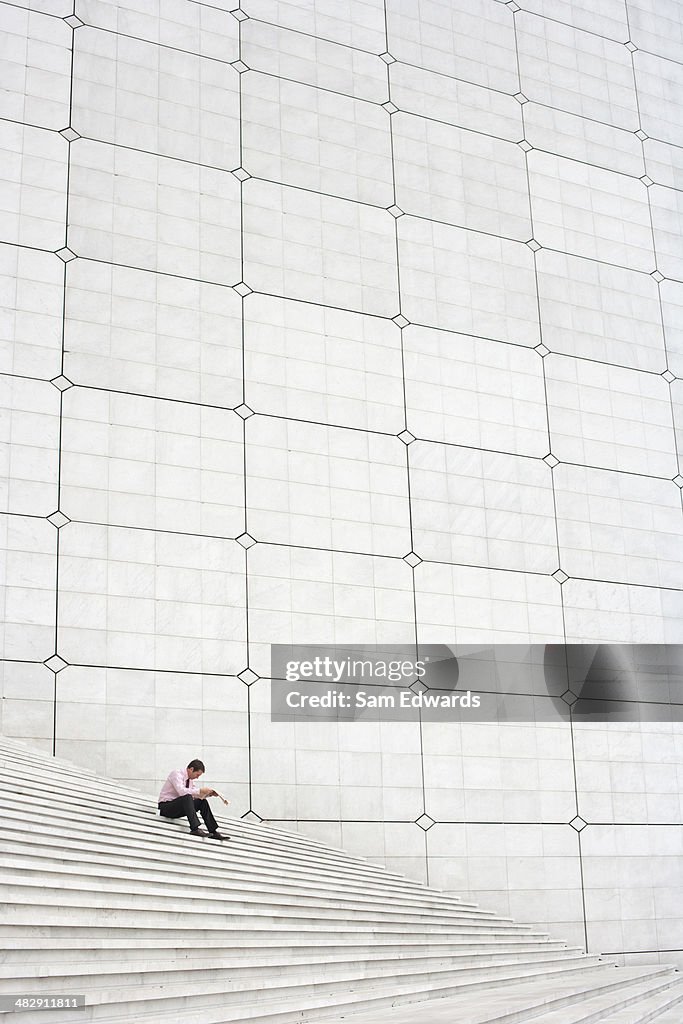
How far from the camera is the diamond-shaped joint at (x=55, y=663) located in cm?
593

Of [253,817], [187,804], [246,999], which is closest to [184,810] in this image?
[187,804]

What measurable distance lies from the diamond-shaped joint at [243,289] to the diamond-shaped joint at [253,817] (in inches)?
125

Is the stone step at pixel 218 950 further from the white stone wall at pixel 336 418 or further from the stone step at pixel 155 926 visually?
the white stone wall at pixel 336 418

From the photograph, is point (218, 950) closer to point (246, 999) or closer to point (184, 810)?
point (246, 999)

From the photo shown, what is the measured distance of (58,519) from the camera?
6199mm

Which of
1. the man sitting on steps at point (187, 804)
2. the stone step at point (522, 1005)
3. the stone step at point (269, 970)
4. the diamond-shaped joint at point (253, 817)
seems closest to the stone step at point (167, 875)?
the man sitting on steps at point (187, 804)

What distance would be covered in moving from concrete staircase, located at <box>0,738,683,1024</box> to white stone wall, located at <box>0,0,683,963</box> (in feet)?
3.29

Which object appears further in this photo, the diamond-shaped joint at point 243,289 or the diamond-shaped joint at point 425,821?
the diamond-shaped joint at point 243,289

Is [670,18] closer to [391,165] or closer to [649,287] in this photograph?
[649,287]

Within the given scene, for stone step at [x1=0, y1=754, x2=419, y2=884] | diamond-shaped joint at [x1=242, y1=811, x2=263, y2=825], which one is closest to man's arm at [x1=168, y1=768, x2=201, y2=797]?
stone step at [x1=0, y1=754, x2=419, y2=884]

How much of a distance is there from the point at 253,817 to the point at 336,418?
8.27ft

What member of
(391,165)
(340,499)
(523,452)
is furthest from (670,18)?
(340,499)

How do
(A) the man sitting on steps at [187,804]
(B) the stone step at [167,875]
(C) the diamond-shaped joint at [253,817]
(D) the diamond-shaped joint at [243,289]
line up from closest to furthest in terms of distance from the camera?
1. (B) the stone step at [167,875]
2. (A) the man sitting on steps at [187,804]
3. (C) the diamond-shaped joint at [253,817]
4. (D) the diamond-shaped joint at [243,289]

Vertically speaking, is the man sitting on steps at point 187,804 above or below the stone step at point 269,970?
above
